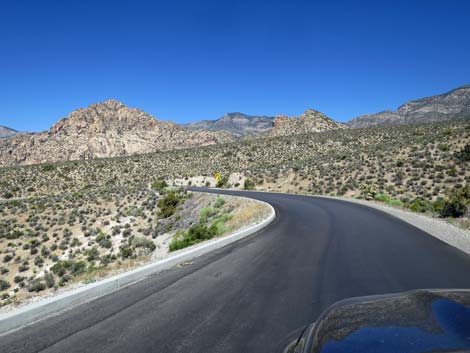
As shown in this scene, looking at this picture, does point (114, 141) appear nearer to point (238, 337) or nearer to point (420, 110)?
point (238, 337)

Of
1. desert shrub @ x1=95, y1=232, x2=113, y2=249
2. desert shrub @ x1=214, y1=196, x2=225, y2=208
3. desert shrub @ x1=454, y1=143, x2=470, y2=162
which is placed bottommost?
desert shrub @ x1=95, y1=232, x2=113, y2=249

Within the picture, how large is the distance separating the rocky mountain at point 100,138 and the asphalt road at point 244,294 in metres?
125

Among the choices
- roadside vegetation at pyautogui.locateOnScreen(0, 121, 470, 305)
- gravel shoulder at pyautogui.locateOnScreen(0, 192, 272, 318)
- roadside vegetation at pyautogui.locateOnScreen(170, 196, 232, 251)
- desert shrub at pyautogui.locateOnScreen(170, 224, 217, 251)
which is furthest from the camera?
roadside vegetation at pyautogui.locateOnScreen(0, 121, 470, 305)

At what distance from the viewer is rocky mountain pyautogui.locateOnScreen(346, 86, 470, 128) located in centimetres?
14225

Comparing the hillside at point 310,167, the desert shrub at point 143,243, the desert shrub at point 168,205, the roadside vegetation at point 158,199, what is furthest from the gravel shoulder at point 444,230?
the desert shrub at point 168,205

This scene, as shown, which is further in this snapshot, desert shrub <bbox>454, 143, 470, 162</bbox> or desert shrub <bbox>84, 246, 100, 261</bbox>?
desert shrub <bbox>454, 143, 470, 162</bbox>

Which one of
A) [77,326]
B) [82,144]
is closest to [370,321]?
[77,326]

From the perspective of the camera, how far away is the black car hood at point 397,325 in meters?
2.00

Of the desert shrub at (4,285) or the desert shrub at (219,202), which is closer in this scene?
the desert shrub at (4,285)

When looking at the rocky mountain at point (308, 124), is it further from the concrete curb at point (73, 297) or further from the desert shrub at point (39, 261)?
the concrete curb at point (73, 297)

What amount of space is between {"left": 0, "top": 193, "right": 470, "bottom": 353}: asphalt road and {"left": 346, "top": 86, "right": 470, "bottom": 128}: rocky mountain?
477 feet

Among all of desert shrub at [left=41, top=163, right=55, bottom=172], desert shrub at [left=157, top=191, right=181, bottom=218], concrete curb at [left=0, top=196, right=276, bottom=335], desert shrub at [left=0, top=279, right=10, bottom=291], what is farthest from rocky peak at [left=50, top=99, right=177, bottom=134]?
concrete curb at [left=0, top=196, right=276, bottom=335]

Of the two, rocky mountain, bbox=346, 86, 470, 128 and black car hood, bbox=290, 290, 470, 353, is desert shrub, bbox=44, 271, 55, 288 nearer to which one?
black car hood, bbox=290, 290, 470, 353

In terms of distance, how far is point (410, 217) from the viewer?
1502 cm
